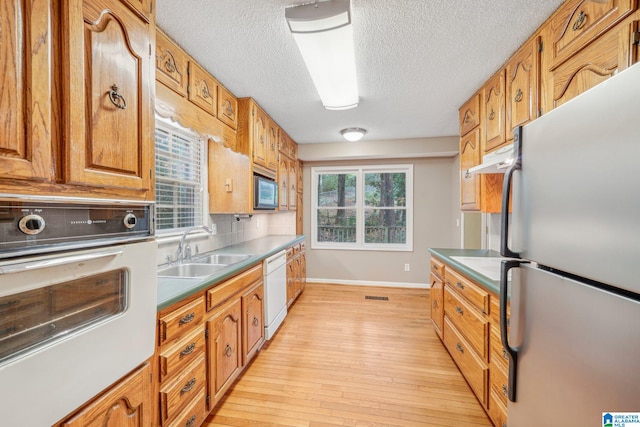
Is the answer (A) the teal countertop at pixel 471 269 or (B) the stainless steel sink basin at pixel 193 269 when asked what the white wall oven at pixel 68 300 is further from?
(A) the teal countertop at pixel 471 269

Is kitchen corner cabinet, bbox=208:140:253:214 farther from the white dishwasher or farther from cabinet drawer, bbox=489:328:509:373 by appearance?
cabinet drawer, bbox=489:328:509:373

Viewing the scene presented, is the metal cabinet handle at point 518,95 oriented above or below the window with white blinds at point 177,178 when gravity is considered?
above

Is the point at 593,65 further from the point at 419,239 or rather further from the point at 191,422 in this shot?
the point at 419,239

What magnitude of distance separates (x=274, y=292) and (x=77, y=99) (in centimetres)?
220

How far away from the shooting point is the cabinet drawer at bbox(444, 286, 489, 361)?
1588 mm

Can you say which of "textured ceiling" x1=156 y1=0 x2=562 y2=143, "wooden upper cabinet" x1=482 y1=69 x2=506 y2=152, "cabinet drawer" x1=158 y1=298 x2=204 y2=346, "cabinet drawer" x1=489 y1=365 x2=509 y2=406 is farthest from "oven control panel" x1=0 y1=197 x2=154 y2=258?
"wooden upper cabinet" x1=482 y1=69 x2=506 y2=152

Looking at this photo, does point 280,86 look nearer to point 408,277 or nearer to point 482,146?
point 482,146

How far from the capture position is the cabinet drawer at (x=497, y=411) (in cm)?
140

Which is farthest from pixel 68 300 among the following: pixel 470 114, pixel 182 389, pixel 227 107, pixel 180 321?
pixel 470 114

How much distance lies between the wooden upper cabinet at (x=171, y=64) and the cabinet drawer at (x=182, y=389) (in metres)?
1.65

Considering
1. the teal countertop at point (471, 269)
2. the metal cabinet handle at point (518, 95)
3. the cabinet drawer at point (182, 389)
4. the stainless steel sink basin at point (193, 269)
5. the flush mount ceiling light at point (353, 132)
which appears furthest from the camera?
the flush mount ceiling light at point (353, 132)

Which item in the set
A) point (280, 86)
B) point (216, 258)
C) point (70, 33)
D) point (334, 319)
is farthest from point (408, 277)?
point (70, 33)

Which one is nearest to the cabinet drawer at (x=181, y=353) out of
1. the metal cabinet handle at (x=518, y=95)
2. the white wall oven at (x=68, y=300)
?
the white wall oven at (x=68, y=300)

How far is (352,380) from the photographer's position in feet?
6.52
